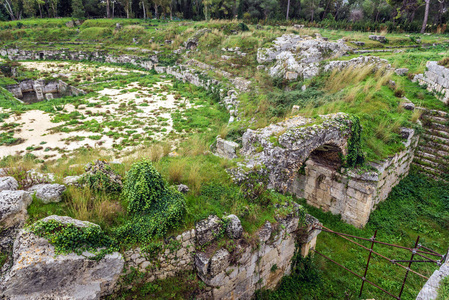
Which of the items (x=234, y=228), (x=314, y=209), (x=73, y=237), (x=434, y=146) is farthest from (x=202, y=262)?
(x=434, y=146)

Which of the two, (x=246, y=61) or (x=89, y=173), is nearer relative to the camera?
(x=89, y=173)

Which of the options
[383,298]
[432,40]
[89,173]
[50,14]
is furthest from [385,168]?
→ [50,14]

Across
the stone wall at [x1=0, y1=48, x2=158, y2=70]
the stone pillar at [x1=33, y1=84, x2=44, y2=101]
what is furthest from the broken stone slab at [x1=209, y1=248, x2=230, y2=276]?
the stone wall at [x1=0, y1=48, x2=158, y2=70]

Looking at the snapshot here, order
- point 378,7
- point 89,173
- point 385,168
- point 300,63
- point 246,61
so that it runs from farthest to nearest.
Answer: point 378,7 < point 246,61 < point 300,63 < point 385,168 < point 89,173

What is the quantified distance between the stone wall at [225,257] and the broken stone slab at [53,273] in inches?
18.5

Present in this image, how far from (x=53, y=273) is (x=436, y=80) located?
57.1 ft

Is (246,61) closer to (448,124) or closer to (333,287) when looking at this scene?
(448,124)

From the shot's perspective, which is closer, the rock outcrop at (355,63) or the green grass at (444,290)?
the green grass at (444,290)

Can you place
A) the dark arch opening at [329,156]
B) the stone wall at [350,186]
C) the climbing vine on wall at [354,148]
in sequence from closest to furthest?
the stone wall at [350,186], the climbing vine on wall at [354,148], the dark arch opening at [329,156]

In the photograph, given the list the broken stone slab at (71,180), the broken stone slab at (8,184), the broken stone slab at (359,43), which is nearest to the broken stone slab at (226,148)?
the broken stone slab at (71,180)

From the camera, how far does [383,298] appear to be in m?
6.43

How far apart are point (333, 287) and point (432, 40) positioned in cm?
2709

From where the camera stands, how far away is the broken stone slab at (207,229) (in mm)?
4949

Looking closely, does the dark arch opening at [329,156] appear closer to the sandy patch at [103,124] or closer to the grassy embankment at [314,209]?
the grassy embankment at [314,209]
